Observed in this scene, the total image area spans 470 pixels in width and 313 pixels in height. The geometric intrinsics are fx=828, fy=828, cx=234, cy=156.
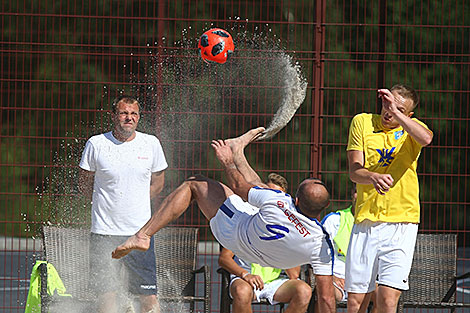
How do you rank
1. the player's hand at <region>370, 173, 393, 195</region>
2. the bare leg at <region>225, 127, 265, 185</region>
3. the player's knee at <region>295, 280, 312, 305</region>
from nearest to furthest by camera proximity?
1. the player's hand at <region>370, 173, 393, 195</region>
2. the bare leg at <region>225, 127, 265, 185</region>
3. the player's knee at <region>295, 280, 312, 305</region>

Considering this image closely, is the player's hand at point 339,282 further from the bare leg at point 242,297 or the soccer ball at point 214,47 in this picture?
the soccer ball at point 214,47

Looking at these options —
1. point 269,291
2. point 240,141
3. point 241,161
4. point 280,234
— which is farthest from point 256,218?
point 269,291

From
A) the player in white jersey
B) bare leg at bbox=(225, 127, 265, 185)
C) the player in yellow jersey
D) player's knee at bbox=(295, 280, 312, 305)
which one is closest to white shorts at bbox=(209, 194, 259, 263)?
the player in white jersey

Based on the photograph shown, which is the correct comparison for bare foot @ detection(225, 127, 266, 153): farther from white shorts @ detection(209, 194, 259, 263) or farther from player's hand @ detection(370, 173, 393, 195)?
player's hand @ detection(370, 173, 393, 195)

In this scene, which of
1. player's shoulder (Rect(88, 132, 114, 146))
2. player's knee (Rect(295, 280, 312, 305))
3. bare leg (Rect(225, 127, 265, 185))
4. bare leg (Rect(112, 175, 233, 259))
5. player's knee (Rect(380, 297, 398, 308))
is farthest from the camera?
player's shoulder (Rect(88, 132, 114, 146))

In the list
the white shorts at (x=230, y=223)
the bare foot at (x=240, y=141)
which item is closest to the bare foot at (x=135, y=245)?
the white shorts at (x=230, y=223)

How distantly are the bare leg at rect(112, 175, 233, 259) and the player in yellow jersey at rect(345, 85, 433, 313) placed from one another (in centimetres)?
93

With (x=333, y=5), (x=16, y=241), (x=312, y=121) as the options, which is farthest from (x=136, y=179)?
(x=333, y=5)

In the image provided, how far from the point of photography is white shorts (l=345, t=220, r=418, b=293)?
5223 mm

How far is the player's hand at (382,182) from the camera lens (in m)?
5.00

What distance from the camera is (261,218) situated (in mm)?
5219

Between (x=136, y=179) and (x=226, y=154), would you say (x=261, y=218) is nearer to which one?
(x=226, y=154)

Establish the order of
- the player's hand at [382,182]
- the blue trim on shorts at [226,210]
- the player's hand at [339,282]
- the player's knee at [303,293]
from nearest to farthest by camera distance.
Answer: the player's hand at [382,182] → the blue trim on shorts at [226,210] → the player's knee at [303,293] → the player's hand at [339,282]

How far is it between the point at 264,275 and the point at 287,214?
1.33 metres
